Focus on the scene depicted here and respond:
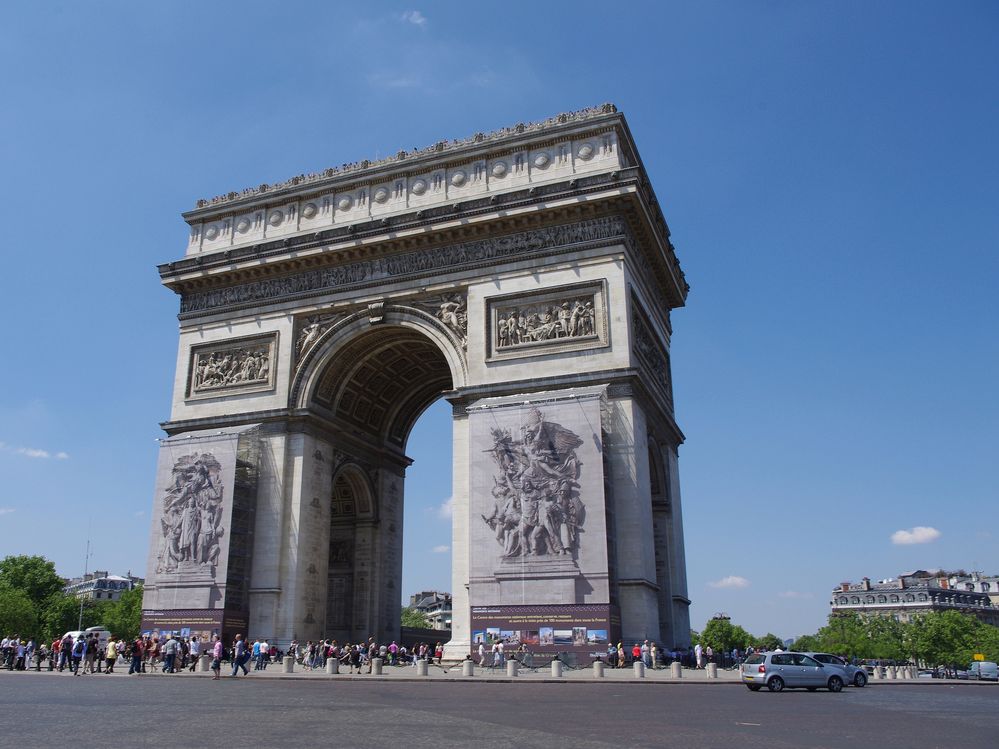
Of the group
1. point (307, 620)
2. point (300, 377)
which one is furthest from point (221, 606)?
point (300, 377)

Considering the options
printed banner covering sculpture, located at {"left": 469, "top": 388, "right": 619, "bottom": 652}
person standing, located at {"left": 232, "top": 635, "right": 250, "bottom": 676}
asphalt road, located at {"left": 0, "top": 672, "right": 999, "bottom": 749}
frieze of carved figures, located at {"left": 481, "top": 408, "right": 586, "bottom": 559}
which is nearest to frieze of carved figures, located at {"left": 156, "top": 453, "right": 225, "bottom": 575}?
person standing, located at {"left": 232, "top": 635, "right": 250, "bottom": 676}

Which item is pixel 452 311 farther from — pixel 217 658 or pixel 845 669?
pixel 845 669

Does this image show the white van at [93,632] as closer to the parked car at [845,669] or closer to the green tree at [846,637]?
the parked car at [845,669]

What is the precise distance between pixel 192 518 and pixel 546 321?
14.9 m

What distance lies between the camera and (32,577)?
242 feet

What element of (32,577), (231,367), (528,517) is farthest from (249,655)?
(32,577)

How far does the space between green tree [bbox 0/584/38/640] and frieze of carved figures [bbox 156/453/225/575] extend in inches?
1595

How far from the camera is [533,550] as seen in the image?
26.7 metres

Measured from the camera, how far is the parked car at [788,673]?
20750mm

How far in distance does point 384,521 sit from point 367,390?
6020 mm

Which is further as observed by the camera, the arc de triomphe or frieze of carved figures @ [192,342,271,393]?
frieze of carved figures @ [192,342,271,393]

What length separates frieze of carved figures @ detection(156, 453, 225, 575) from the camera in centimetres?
3064

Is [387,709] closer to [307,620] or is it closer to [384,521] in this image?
[307,620]

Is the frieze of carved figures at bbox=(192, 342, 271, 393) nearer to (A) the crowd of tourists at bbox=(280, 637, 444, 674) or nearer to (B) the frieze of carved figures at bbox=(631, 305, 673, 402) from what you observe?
(A) the crowd of tourists at bbox=(280, 637, 444, 674)
